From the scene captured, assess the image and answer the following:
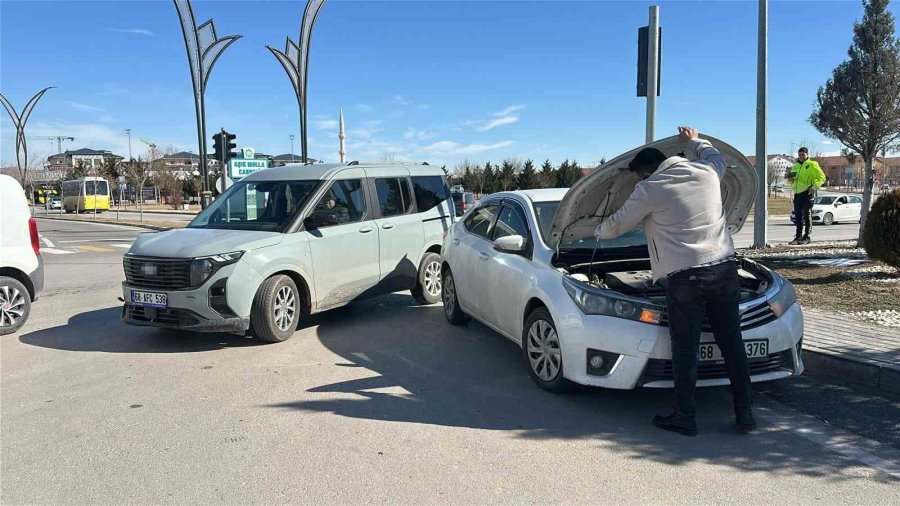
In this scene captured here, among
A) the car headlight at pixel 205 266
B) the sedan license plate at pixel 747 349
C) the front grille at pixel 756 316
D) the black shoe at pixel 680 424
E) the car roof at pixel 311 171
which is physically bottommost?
the black shoe at pixel 680 424

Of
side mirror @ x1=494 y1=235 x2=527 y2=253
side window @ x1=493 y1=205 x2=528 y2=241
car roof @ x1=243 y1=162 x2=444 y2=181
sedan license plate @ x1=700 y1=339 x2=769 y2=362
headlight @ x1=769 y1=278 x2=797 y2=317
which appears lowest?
sedan license plate @ x1=700 y1=339 x2=769 y2=362

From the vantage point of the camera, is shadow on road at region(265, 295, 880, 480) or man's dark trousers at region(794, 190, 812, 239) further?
man's dark trousers at region(794, 190, 812, 239)

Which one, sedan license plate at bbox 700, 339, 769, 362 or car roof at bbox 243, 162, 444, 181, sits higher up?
car roof at bbox 243, 162, 444, 181

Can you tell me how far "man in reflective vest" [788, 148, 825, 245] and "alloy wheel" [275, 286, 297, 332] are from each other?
1082 cm

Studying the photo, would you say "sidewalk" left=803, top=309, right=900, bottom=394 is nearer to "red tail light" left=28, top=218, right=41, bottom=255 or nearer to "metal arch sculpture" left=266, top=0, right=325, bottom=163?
"red tail light" left=28, top=218, right=41, bottom=255

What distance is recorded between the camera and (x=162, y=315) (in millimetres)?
6254

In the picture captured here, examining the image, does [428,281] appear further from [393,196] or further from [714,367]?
[714,367]

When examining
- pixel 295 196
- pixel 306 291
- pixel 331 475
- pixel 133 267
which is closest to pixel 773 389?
pixel 331 475

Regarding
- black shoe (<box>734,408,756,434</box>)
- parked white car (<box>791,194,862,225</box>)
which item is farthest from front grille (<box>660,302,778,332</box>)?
parked white car (<box>791,194,862,225</box>)

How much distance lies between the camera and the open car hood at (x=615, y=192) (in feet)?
15.4

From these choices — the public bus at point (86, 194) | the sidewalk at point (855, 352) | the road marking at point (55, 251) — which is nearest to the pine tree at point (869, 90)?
the sidewalk at point (855, 352)

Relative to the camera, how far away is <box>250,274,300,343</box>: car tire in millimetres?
6352

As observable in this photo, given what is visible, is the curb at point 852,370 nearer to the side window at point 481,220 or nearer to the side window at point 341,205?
the side window at point 481,220

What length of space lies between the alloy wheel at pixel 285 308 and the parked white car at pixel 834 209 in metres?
24.9
